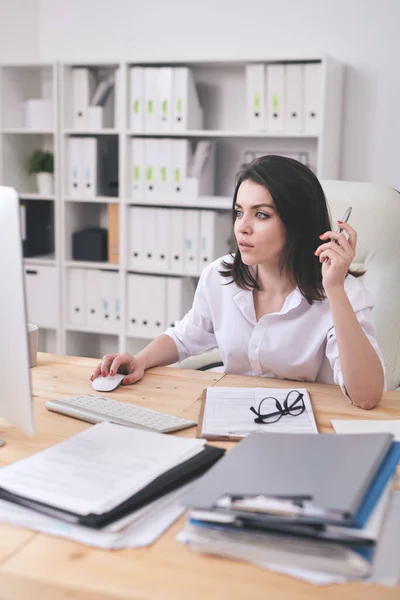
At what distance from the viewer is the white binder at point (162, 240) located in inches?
139

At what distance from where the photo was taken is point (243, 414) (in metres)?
1.32

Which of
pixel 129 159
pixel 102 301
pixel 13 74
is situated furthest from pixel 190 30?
pixel 102 301

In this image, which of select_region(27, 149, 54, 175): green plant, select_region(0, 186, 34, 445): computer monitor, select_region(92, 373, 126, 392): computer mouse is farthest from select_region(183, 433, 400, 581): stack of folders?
select_region(27, 149, 54, 175): green plant

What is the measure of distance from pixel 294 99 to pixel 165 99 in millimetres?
633

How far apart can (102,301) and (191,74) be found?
1.25 metres

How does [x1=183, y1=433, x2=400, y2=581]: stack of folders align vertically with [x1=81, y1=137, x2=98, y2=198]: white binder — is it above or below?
below

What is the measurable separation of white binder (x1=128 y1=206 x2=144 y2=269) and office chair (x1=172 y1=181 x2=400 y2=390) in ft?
5.35

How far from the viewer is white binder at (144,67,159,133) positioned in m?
3.46

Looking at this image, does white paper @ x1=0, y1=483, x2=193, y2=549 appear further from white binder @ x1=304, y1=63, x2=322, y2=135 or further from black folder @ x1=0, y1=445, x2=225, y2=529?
white binder @ x1=304, y1=63, x2=322, y2=135

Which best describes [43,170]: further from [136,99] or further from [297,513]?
[297,513]

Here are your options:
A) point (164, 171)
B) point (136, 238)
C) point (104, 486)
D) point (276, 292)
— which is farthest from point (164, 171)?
point (104, 486)

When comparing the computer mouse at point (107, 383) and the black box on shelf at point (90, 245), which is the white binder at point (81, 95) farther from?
the computer mouse at point (107, 383)

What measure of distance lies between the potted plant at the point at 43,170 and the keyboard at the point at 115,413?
263cm

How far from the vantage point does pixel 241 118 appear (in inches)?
144
